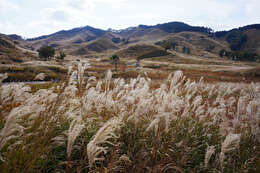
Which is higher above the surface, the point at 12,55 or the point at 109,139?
the point at 12,55

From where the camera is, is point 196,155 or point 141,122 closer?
point 196,155

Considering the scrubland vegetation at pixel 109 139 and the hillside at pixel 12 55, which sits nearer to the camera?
the scrubland vegetation at pixel 109 139

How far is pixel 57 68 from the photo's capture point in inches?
1419

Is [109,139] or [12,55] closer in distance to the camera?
[109,139]

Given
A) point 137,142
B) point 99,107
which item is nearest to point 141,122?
point 137,142

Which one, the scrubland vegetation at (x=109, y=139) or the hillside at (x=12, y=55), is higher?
the hillside at (x=12, y=55)

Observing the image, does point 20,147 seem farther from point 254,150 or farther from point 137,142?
point 254,150

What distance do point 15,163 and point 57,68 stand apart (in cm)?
3760

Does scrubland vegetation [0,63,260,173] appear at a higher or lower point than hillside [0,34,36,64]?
lower

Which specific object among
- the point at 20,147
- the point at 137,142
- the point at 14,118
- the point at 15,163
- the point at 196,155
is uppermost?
the point at 14,118

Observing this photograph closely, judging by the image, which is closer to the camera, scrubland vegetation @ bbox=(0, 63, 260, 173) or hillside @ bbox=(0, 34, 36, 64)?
scrubland vegetation @ bbox=(0, 63, 260, 173)

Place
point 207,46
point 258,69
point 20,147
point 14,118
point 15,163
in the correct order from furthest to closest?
point 207,46 → point 258,69 → point 20,147 → point 15,163 → point 14,118

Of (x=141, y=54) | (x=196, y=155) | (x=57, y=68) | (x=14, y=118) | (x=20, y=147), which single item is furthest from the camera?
(x=141, y=54)

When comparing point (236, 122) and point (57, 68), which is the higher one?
point (57, 68)
